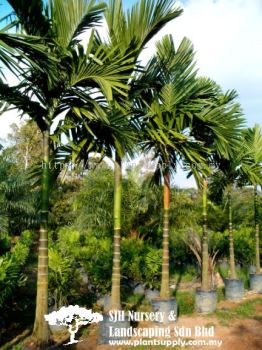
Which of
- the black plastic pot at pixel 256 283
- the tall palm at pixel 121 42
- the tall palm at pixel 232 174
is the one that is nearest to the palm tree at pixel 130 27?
the tall palm at pixel 121 42

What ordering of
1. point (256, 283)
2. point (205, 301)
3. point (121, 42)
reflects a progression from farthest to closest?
1. point (256, 283)
2. point (205, 301)
3. point (121, 42)

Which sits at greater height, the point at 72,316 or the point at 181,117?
the point at 181,117

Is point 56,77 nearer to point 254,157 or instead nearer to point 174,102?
point 174,102

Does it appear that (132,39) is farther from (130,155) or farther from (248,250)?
(248,250)

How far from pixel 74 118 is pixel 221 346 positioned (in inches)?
162

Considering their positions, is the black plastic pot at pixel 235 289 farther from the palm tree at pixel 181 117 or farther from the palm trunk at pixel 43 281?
the palm trunk at pixel 43 281

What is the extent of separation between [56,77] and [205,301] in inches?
214

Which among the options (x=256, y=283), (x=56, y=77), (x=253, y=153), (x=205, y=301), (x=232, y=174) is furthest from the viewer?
(x=256, y=283)

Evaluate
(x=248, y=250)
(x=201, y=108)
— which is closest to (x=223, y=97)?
(x=201, y=108)

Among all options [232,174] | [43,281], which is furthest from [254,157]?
[43,281]

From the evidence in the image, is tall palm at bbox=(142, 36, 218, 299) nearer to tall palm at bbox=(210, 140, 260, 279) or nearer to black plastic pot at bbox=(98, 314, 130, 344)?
black plastic pot at bbox=(98, 314, 130, 344)

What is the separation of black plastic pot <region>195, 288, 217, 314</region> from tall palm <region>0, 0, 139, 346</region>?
394 centimetres

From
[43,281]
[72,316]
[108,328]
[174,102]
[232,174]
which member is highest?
[174,102]

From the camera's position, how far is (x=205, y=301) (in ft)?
26.7
